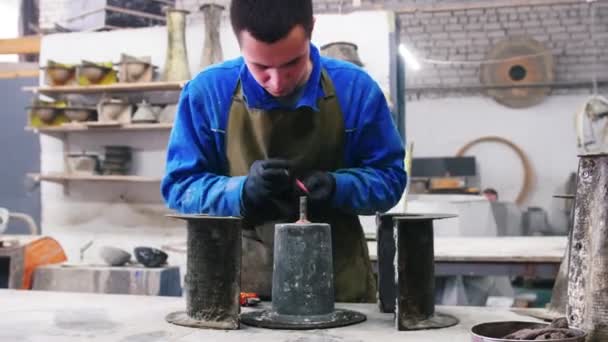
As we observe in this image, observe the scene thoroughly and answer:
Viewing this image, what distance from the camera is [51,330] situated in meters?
A: 1.37

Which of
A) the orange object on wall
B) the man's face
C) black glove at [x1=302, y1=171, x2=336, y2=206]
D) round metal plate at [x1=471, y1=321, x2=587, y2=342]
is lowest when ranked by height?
the orange object on wall

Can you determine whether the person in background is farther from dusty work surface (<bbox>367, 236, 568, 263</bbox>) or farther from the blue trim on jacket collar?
the blue trim on jacket collar

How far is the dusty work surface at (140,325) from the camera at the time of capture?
1286mm

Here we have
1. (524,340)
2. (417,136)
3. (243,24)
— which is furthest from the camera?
(417,136)

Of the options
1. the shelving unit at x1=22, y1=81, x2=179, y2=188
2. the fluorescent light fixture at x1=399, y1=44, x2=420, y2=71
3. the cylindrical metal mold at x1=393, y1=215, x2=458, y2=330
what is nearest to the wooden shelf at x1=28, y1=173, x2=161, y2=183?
the shelving unit at x1=22, y1=81, x2=179, y2=188

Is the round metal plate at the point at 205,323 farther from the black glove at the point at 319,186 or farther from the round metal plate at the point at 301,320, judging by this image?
the black glove at the point at 319,186

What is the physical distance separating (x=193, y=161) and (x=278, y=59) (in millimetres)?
376

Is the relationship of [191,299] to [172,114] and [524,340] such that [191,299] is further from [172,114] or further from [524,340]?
[172,114]

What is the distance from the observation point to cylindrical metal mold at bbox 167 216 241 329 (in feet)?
4.55

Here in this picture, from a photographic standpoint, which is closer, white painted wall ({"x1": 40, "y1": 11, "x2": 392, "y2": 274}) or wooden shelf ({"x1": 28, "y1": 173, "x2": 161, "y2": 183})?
wooden shelf ({"x1": 28, "y1": 173, "x2": 161, "y2": 183})

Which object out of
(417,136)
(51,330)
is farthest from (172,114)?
(417,136)

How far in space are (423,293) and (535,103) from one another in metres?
8.16

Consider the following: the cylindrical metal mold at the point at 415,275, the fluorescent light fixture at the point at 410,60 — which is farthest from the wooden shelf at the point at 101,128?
the fluorescent light fixture at the point at 410,60

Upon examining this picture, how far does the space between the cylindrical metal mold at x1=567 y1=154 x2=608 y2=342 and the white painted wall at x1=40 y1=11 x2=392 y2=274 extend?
410 cm
